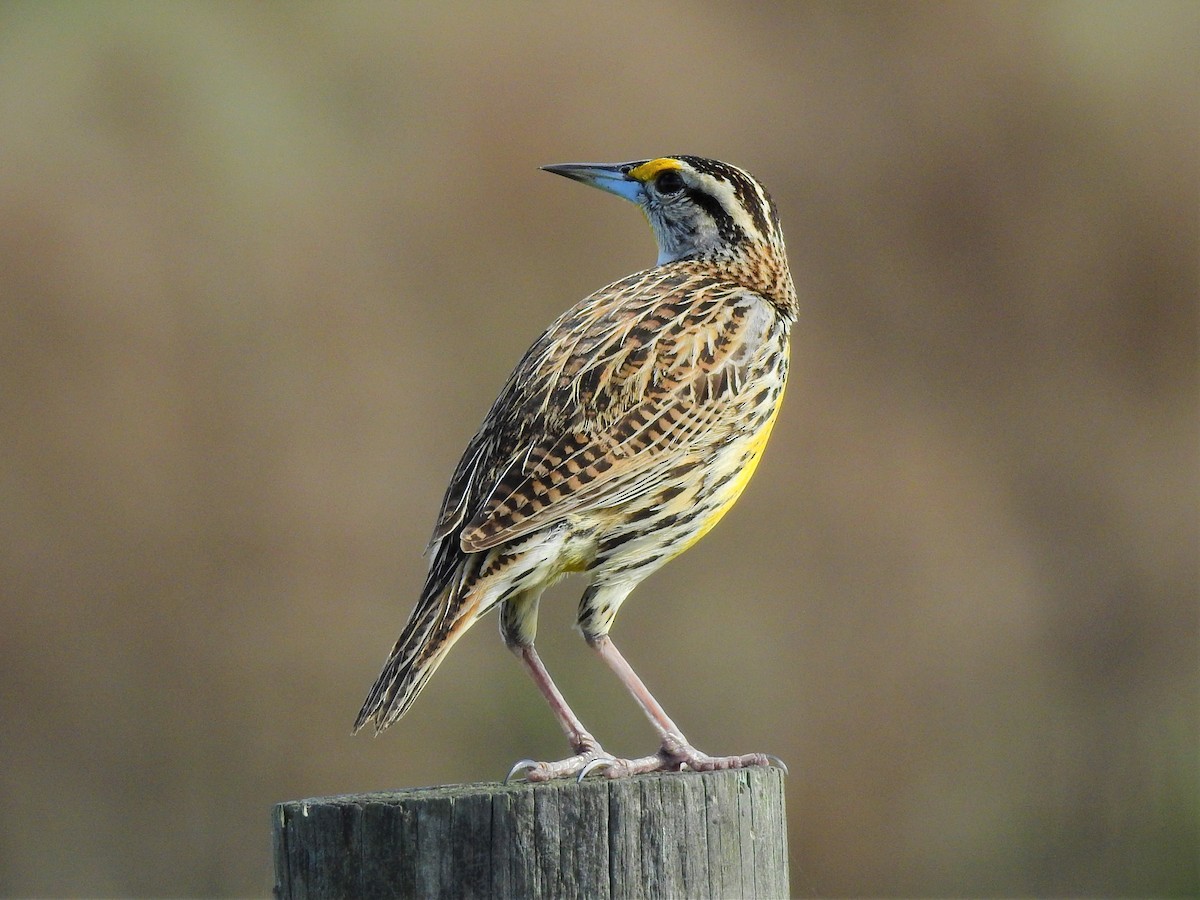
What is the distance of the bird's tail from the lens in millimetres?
3654

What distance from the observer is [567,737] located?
13.0 ft

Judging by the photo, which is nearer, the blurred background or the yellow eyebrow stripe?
the yellow eyebrow stripe

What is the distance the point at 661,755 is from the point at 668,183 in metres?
1.74

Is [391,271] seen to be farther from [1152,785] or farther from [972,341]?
[1152,785]

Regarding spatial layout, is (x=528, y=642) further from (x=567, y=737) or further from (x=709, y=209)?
(x=709, y=209)

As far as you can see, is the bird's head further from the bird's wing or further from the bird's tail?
the bird's tail

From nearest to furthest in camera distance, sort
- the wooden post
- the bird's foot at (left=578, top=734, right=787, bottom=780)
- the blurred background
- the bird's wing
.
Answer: the wooden post
the bird's foot at (left=578, top=734, right=787, bottom=780)
the bird's wing
the blurred background

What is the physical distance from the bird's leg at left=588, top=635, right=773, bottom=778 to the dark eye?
136 centimetres

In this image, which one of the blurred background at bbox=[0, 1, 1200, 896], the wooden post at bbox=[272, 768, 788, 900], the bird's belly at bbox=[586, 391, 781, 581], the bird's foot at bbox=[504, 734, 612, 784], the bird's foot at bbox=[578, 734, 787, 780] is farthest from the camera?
the blurred background at bbox=[0, 1, 1200, 896]

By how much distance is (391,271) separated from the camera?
1154cm

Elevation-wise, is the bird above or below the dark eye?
below

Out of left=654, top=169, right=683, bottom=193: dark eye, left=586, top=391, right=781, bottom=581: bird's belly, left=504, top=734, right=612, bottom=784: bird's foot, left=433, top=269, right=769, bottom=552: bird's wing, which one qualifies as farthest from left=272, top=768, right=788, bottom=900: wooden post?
left=654, top=169, right=683, bottom=193: dark eye

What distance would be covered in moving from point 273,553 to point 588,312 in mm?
6275

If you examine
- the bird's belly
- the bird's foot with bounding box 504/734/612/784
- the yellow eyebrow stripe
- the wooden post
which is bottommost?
the wooden post
